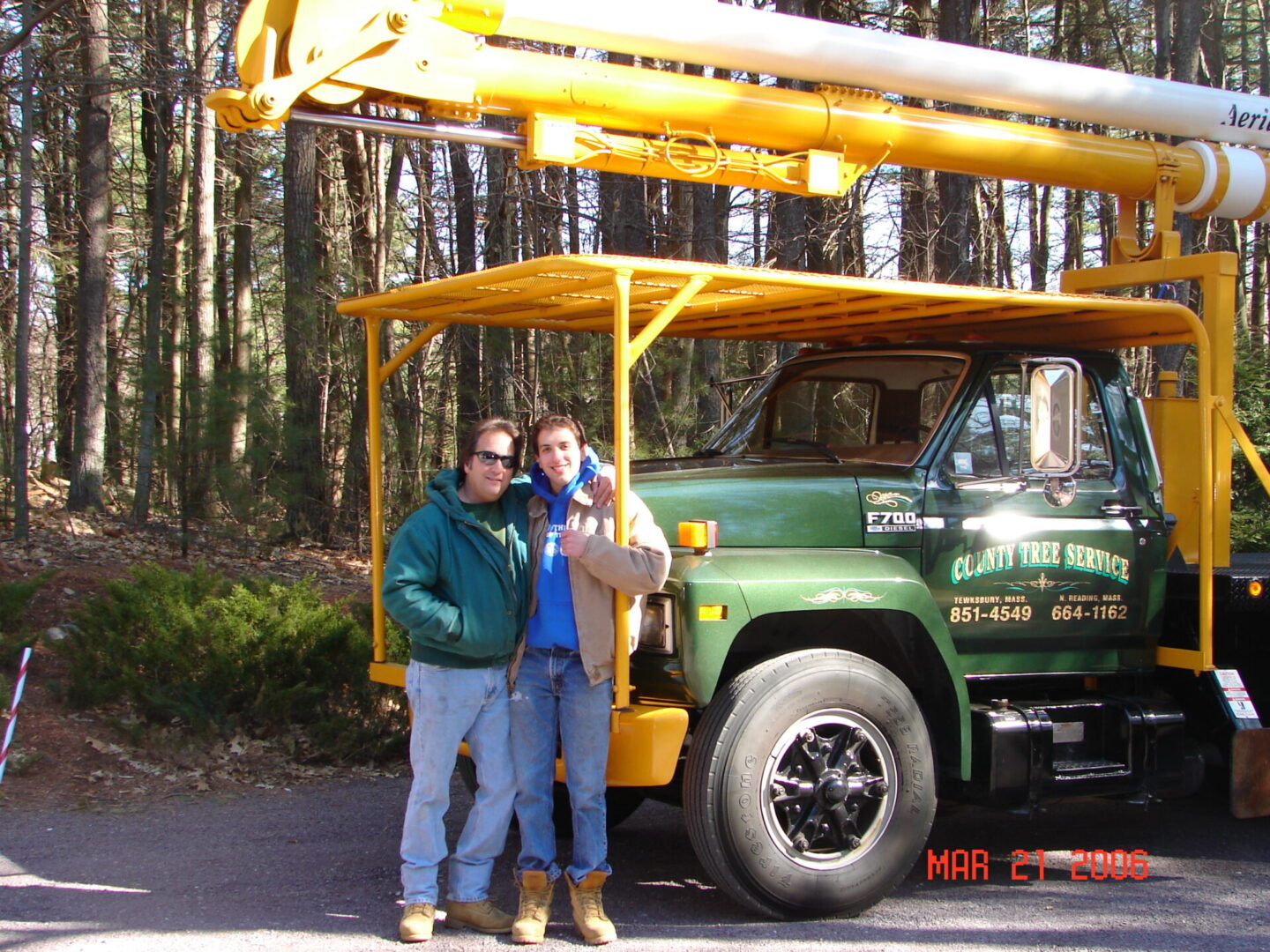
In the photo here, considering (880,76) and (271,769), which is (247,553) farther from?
(880,76)

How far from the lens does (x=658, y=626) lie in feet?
16.3

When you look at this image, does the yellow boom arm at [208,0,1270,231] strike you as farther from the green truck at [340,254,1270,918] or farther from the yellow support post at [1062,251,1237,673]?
the green truck at [340,254,1270,918]

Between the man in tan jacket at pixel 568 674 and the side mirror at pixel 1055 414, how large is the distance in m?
1.66

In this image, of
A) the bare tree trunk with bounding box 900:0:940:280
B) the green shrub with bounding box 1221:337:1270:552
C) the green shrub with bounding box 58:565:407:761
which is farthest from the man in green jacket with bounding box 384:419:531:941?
the bare tree trunk with bounding box 900:0:940:280

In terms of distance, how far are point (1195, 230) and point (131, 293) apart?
1637 cm

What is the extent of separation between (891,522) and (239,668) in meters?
4.11

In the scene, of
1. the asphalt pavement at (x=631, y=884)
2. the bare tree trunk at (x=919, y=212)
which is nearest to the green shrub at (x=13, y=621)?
the asphalt pavement at (x=631, y=884)

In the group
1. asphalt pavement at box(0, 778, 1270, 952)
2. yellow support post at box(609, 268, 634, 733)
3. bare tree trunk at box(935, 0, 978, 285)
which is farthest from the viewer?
bare tree trunk at box(935, 0, 978, 285)

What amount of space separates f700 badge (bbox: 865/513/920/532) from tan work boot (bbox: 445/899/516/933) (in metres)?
2.13

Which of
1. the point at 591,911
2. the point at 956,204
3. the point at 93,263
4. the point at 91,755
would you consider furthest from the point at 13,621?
the point at 956,204

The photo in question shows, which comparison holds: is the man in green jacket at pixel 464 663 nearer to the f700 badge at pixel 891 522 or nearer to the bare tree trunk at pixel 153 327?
the f700 badge at pixel 891 522

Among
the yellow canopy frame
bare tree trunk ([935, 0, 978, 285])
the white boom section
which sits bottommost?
the yellow canopy frame

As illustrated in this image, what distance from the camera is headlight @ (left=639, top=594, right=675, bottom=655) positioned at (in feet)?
16.0
